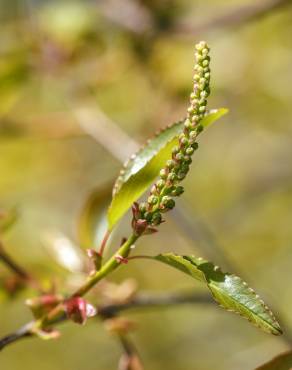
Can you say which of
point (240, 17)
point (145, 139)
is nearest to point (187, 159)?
point (240, 17)

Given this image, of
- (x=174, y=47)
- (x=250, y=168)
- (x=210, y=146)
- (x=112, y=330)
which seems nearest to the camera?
(x=112, y=330)

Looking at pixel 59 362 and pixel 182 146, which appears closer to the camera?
pixel 182 146

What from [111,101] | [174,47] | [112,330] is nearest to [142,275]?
[111,101]

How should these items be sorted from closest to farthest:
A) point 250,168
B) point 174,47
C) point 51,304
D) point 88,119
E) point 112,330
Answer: point 51,304
point 112,330
point 88,119
point 174,47
point 250,168

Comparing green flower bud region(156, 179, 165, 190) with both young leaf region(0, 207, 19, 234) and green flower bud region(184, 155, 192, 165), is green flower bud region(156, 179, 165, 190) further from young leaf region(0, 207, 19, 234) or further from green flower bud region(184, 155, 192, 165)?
young leaf region(0, 207, 19, 234)

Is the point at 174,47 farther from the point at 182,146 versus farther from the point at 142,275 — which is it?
the point at 182,146

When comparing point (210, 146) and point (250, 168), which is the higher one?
point (210, 146)

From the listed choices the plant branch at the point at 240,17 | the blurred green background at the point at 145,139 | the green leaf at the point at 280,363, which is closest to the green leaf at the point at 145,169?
the green leaf at the point at 280,363

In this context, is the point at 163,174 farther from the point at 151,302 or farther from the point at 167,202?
the point at 151,302

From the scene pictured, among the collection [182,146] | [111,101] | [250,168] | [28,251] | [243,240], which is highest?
[111,101]
